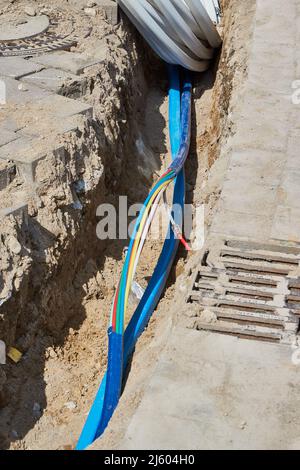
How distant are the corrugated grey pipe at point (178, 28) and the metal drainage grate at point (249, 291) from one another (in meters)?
4.31

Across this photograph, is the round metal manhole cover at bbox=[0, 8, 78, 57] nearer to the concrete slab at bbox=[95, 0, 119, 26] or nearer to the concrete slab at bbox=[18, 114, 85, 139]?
the concrete slab at bbox=[95, 0, 119, 26]

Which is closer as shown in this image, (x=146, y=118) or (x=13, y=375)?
(x=13, y=375)

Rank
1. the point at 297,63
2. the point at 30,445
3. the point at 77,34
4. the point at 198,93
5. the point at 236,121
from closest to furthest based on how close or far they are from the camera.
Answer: the point at 30,445 < the point at 236,121 < the point at 297,63 < the point at 77,34 < the point at 198,93

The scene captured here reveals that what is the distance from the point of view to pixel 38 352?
6.03 metres

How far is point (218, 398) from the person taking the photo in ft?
14.5

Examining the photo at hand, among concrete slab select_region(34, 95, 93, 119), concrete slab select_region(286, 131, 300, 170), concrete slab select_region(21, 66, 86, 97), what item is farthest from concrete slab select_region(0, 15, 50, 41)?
concrete slab select_region(286, 131, 300, 170)

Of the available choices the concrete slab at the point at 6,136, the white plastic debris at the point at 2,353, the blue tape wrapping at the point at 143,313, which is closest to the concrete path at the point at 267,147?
the blue tape wrapping at the point at 143,313

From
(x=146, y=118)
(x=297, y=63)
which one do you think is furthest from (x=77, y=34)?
(x=297, y=63)

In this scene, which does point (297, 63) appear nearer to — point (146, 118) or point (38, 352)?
point (146, 118)

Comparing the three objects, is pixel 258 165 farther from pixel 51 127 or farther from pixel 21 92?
pixel 21 92

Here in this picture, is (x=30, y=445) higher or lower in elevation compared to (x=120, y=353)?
lower

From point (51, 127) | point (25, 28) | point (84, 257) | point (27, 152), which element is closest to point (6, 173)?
point (27, 152)

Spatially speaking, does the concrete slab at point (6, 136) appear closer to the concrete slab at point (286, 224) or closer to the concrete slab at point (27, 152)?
the concrete slab at point (27, 152)

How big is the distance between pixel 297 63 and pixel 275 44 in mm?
516
